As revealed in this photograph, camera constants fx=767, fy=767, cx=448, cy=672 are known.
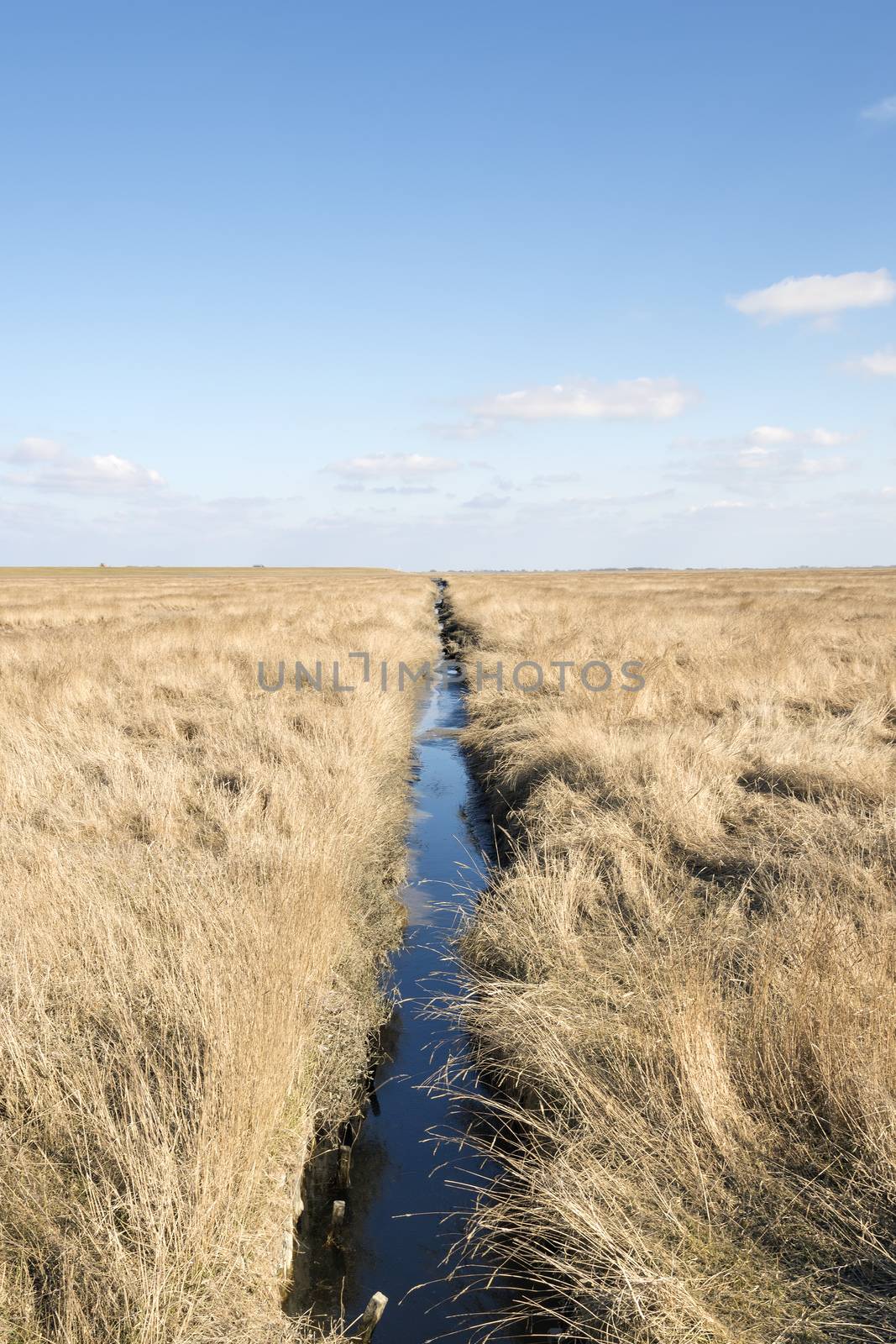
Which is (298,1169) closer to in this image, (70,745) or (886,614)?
(70,745)

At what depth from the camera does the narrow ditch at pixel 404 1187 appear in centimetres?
302

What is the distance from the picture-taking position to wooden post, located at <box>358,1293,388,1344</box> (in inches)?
108

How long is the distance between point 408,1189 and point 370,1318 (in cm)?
82

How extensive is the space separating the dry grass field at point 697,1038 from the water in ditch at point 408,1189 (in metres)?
0.24

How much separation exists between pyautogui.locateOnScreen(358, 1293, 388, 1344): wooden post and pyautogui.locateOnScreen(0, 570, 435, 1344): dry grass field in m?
0.39

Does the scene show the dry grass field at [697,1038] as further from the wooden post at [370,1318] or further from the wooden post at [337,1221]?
the wooden post at [337,1221]

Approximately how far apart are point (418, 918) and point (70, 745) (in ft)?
15.1

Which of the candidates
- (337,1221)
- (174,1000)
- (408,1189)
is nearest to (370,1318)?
(337,1221)

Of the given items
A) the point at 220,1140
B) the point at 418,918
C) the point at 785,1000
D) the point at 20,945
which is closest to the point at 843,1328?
the point at 785,1000

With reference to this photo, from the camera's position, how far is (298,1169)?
332 centimetres

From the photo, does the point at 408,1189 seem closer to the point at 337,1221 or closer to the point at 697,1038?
the point at 337,1221

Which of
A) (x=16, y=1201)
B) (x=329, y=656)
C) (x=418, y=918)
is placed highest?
(x=329, y=656)

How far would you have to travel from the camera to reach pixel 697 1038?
123 inches

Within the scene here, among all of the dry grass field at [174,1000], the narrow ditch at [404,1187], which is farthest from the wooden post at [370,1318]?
the dry grass field at [174,1000]
